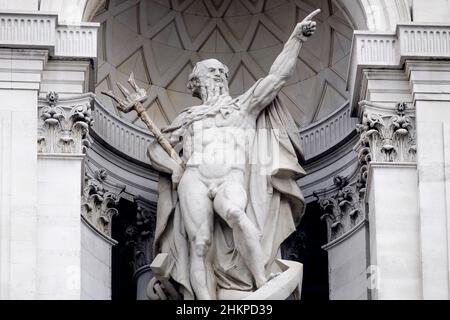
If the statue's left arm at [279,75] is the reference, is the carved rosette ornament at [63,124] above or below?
below

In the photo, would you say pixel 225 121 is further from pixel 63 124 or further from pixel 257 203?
pixel 63 124

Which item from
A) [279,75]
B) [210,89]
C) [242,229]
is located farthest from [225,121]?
[242,229]

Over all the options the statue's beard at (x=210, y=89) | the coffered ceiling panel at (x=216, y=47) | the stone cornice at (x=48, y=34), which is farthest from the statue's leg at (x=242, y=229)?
the coffered ceiling panel at (x=216, y=47)

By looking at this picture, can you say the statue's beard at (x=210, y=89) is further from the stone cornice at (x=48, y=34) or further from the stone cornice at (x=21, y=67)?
the stone cornice at (x=21, y=67)

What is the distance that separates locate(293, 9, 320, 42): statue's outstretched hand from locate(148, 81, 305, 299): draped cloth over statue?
0.77 metres

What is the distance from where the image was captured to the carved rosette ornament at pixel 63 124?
27.9 m

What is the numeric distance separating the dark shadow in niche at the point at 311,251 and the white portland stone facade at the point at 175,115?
11.4 inches

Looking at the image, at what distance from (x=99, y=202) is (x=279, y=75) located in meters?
2.58

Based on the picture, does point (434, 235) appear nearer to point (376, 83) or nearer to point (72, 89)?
point (376, 83)

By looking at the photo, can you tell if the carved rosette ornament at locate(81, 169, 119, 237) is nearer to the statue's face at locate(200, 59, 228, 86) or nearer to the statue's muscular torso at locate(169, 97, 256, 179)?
the statue's muscular torso at locate(169, 97, 256, 179)

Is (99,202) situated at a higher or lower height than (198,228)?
higher

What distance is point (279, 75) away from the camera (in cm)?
2858

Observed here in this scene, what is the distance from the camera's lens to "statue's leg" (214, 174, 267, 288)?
27625 mm

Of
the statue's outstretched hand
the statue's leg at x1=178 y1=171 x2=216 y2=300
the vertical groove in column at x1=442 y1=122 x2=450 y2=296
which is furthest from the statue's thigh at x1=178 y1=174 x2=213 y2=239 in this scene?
the vertical groove in column at x1=442 y1=122 x2=450 y2=296
